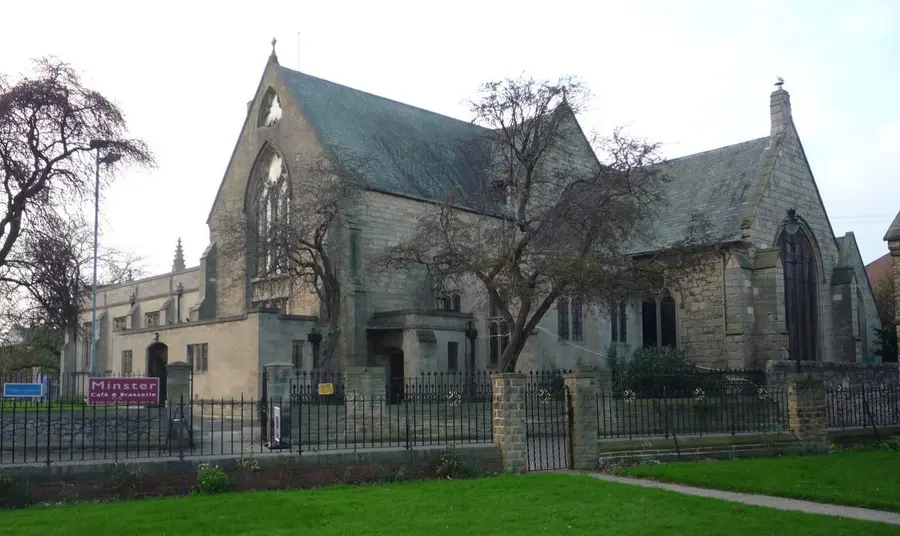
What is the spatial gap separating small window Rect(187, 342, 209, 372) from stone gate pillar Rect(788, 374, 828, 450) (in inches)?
789

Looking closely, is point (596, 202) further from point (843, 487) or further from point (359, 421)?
point (843, 487)

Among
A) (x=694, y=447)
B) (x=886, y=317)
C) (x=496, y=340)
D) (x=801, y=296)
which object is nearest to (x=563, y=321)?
(x=496, y=340)

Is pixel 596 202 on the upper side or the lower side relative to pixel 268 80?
lower

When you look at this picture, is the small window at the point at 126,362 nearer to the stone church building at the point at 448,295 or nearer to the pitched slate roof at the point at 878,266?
the stone church building at the point at 448,295

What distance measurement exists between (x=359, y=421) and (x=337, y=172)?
32.4ft

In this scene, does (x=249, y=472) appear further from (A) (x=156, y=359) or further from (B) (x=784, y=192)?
(B) (x=784, y=192)

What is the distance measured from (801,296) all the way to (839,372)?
4.33m

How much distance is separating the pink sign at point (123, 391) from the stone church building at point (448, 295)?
9230mm

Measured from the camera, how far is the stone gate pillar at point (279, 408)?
1825 cm

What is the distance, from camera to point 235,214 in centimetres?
3784

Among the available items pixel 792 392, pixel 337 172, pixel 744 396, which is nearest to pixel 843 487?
pixel 792 392

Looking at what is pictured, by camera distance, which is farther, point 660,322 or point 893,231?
point 660,322

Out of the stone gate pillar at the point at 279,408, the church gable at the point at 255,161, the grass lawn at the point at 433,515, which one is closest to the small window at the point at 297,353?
the church gable at the point at 255,161

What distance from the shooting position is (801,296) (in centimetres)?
3675
